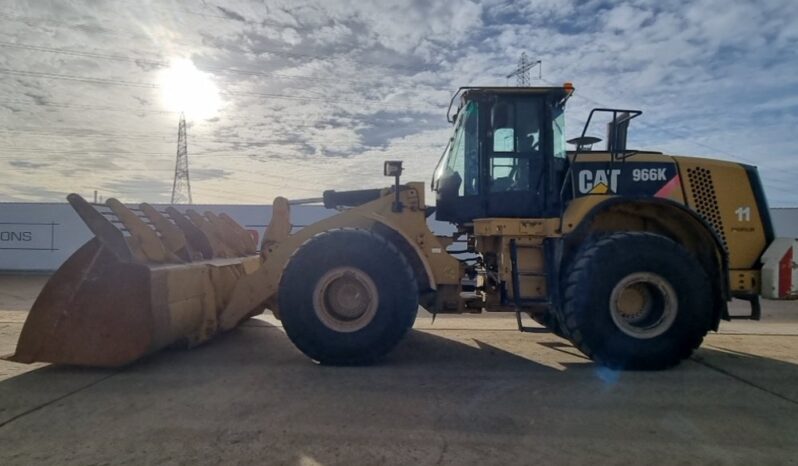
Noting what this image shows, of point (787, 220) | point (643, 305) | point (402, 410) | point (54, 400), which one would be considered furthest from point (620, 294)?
point (787, 220)

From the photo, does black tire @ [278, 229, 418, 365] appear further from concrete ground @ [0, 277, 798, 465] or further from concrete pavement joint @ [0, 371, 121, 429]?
concrete pavement joint @ [0, 371, 121, 429]

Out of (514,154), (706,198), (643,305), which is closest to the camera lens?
(643,305)

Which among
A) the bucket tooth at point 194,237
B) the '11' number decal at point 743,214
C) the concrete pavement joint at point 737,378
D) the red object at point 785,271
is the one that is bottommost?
the concrete pavement joint at point 737,378

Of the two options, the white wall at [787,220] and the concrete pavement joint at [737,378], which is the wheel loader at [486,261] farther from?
the white wall at [787,220]

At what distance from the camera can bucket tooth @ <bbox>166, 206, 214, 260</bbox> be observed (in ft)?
20.1

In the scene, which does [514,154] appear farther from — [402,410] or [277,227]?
[402,410]

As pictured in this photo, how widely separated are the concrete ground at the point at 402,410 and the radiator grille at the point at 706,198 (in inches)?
57.2

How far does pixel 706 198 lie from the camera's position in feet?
17.1

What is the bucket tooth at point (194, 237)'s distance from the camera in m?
6.12

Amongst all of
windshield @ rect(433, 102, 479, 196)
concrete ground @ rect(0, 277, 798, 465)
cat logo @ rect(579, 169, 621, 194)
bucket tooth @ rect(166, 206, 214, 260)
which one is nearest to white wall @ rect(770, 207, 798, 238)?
concrete ground @ rect(0, 277, 798, 465)

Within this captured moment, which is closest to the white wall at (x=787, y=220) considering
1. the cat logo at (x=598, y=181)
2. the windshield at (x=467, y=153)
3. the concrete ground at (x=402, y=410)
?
the concrete ground at (x=402, y=410)

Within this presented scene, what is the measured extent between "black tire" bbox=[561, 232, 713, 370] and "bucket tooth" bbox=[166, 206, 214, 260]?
4250 millimetres

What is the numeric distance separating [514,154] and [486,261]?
3.90ft

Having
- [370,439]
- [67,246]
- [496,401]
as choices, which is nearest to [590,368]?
[496,401]
